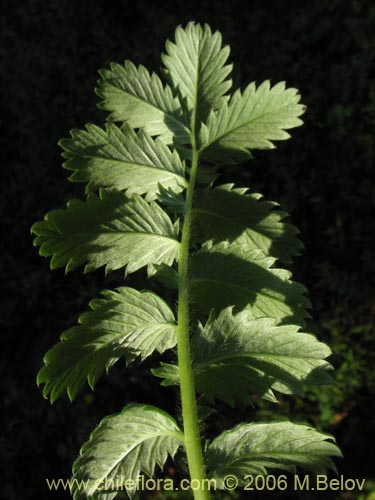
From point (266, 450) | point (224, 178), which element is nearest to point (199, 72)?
point (266, 450)

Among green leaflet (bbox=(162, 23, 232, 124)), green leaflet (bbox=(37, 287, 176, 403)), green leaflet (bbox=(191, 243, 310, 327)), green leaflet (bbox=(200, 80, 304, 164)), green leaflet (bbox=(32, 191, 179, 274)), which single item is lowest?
green leaflet (bbox=(37, 287, 176, 403))

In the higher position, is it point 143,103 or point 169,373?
point 143,103

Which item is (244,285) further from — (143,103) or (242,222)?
(143,103)

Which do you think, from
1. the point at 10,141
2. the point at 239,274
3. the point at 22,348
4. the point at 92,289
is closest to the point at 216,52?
the point at 239,274

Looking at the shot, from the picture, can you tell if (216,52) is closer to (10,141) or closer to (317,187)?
(317,187)

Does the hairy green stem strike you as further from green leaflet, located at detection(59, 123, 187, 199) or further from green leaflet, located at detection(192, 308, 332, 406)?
green leaflet, located at detection(59, 123, 187, 199)

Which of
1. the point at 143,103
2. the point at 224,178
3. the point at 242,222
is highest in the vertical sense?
the point at 224,178

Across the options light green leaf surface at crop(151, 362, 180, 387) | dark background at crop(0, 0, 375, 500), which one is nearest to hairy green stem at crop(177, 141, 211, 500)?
light green leaf surface at crop(151, 362, 180, 387)
